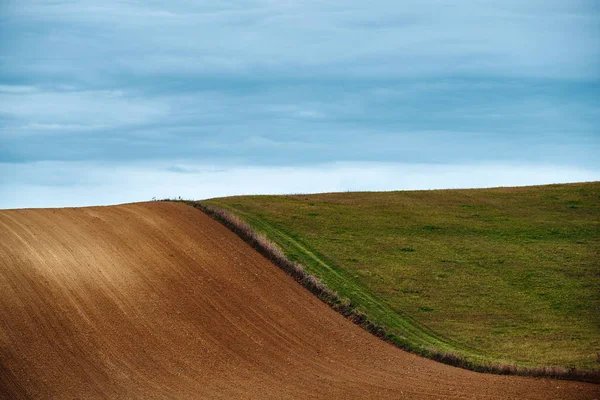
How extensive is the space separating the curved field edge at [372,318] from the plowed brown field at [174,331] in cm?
60

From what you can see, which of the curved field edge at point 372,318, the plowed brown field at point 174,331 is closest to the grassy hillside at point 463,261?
the curved field edge at point 372,318

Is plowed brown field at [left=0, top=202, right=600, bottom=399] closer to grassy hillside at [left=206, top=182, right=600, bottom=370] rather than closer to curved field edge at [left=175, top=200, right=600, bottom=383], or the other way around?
curved field edge at [left=175, top=200, right=600, bottom=383]

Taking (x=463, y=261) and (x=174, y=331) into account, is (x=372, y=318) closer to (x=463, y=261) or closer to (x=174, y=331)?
(x=174, y=331)

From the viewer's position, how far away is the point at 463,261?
128 ft

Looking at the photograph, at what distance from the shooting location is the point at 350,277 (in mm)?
35781

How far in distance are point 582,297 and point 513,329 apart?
18.4 feet

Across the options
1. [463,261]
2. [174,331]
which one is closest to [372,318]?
[174,331]

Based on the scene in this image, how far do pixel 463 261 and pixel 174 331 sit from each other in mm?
17871

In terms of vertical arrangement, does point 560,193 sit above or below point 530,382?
above

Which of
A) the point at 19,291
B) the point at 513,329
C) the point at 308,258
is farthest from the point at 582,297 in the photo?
the point at 19,291

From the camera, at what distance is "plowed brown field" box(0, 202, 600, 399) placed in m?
23.8

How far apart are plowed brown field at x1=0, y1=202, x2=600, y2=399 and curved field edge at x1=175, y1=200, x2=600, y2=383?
1.98ft

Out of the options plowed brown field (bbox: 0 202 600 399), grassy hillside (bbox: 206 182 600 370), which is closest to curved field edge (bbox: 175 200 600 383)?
grassy hillside (bbox: 206 182 600 370)

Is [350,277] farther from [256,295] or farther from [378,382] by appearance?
[378,382]
